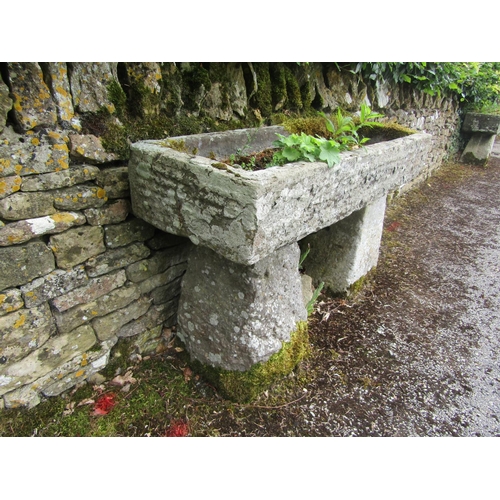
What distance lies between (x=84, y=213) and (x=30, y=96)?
24.0 inches

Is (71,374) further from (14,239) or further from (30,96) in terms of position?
(30,96)

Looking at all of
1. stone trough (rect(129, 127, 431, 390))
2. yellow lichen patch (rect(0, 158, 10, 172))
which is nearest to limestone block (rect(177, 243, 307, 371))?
stone trough (rect(129, 127, 431, 390))

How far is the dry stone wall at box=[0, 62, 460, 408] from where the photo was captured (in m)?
1.71

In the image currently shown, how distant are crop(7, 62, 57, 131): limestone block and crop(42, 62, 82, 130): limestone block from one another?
34 mm

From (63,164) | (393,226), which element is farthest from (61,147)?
(393,226)

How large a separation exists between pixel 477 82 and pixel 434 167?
1.80 meters

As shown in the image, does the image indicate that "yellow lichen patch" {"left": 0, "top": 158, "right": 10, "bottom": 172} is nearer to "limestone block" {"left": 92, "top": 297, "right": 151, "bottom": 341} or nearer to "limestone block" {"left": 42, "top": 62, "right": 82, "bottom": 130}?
"limestone block" {"left": 42, "top": 62, "right": 82, "bottom": 130}

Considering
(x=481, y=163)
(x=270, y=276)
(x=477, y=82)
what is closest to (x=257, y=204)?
(x=270, y=276)

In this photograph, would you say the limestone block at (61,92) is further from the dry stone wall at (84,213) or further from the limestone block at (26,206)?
the limestone block at (26,206)

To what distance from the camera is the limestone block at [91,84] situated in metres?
1.79

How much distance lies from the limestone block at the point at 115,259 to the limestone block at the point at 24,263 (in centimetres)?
24

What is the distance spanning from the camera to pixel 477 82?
709 cm
